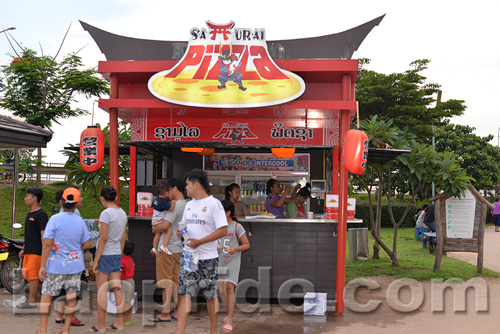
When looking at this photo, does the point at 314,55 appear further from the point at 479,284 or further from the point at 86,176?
the point at 86,176

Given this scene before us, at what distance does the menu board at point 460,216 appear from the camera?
1177cm

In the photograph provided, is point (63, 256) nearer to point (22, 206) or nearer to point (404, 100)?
point (22, 206)

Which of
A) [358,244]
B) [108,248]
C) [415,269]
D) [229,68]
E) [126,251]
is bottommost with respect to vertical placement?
[415,269]

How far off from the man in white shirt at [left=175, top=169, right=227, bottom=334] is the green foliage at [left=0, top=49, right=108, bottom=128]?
15417mm

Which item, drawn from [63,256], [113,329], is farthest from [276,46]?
[113,329]

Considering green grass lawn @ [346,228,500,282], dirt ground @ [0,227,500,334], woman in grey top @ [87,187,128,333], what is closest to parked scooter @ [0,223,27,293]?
dirt ground @ [0,227,500,334]

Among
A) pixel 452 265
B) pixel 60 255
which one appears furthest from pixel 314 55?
pixel 452 265

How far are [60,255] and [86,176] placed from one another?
8138 mm

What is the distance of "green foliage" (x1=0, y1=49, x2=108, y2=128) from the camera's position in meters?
19.7

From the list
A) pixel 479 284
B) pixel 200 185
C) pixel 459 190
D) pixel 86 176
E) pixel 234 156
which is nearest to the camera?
pixel 200 185

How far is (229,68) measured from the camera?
797cm

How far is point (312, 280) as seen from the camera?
8.19 metres

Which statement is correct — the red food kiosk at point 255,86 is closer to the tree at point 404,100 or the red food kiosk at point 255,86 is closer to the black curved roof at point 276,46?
the black curved roof at point 276,46

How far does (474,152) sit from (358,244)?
20904 mm
